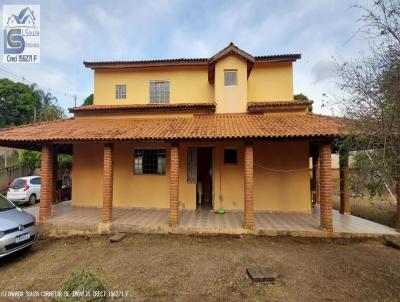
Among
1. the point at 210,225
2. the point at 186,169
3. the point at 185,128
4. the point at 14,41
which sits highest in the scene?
the point at 14,41

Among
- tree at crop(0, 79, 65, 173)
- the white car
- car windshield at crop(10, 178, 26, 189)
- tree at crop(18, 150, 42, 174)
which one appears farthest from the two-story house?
tree at crop(0, 79, 65, 173)

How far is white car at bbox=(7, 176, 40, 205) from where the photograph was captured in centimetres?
1299

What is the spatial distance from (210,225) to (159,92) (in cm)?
742

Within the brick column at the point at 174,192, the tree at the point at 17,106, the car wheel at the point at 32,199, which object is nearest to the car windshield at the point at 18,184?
the car wheel at the point at 32,199

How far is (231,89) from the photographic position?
1044 cm

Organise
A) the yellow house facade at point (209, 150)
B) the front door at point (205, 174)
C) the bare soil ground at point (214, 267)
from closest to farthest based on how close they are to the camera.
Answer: the bare soil ground at point (214, 267) < the yellow house facade at point (209, 150) < the front door at point (205, 174)

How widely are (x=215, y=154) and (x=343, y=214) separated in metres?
5.95

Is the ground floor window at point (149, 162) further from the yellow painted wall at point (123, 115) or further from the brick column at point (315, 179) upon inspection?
the brick column at point (315, 179)

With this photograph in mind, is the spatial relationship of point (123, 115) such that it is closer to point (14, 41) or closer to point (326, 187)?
point (14, 41)

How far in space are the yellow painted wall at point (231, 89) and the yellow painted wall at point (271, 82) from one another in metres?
1.20

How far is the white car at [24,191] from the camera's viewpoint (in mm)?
12992

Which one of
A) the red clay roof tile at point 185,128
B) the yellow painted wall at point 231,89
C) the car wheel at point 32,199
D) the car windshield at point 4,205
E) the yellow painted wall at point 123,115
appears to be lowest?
the car wheel at point 32,199

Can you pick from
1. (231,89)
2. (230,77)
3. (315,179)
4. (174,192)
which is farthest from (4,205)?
(315,179)

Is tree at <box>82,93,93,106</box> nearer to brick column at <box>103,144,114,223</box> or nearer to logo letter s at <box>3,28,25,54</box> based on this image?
logo letter s at <box>3,28,25,54</box>
